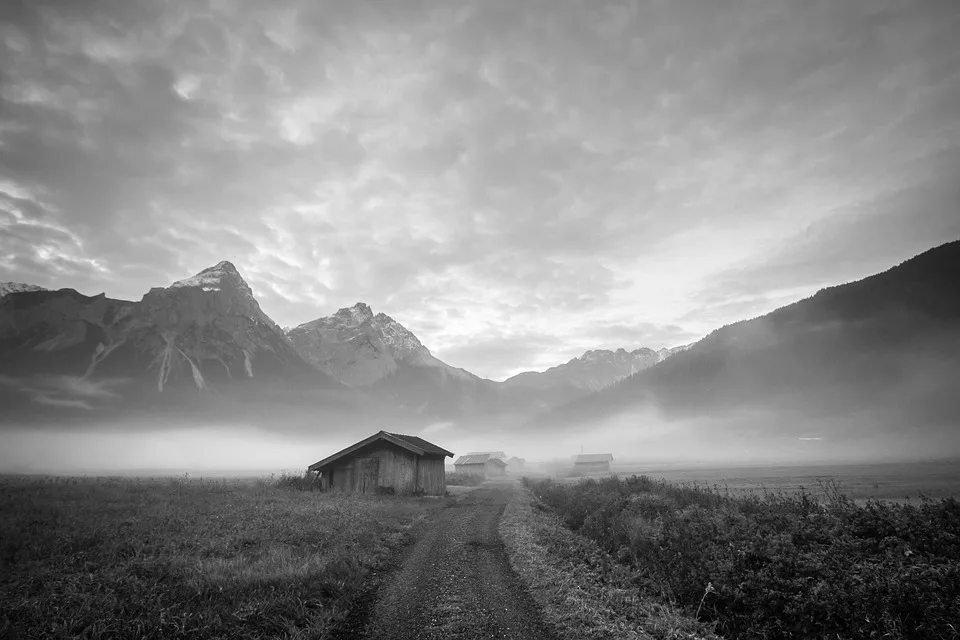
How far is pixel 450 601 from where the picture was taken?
32.5 feet

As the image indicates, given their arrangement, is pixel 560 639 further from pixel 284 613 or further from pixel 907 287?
pixel 907 287

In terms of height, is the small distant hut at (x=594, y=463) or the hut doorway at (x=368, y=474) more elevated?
the hut doorway at (x=368, y=474)

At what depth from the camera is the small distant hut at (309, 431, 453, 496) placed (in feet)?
120

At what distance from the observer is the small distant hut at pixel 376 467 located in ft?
120

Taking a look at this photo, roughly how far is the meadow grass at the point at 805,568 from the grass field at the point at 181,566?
8.85 metres

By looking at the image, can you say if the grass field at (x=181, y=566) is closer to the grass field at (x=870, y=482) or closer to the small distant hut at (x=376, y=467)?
the small distant hut at (x=376, y=467)

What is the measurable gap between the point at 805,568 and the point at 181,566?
17210 mm

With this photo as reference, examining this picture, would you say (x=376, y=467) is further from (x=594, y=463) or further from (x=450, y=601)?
(x=594, y=463)

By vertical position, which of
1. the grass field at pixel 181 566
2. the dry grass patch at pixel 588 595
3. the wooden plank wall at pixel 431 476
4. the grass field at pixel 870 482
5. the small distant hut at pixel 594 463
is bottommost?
the small distant hut at pixel 594 463

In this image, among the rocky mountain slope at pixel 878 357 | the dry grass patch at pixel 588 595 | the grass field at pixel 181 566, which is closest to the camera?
the grass field at pixel 181 566

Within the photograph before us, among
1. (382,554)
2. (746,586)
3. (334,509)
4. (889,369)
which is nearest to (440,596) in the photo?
(382,554)

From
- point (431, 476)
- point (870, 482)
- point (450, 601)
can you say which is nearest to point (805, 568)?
point (450, 601)

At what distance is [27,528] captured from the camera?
1580 cm

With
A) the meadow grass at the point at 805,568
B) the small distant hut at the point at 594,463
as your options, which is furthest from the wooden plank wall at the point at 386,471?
the small distant hut at the point at 594,463
